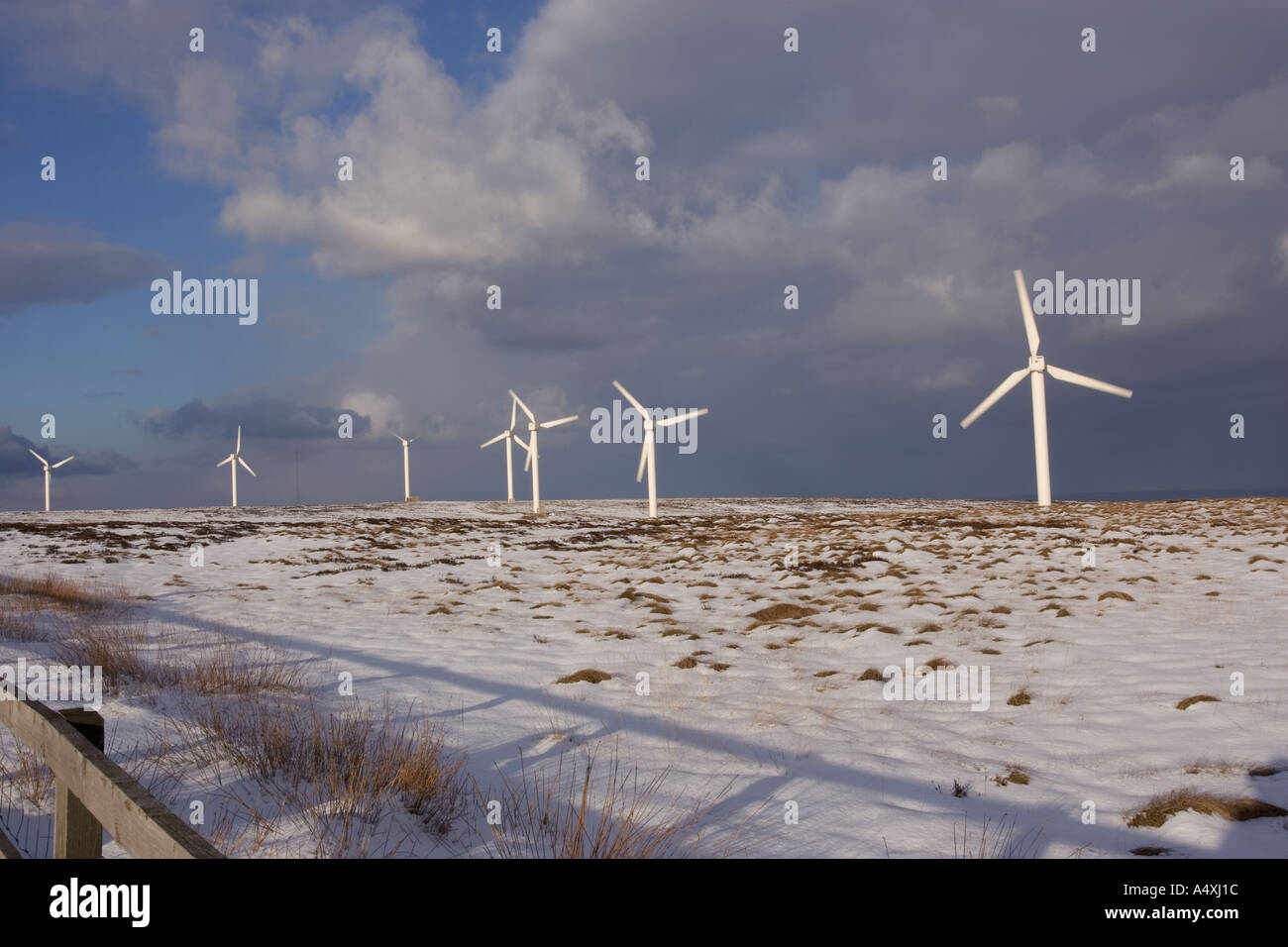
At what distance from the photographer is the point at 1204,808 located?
5871mm

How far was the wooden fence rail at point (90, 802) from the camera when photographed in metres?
2.62

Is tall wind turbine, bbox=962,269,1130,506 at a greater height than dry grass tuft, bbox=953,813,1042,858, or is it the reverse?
tall wind turbine, bbox=962,269,1130,506

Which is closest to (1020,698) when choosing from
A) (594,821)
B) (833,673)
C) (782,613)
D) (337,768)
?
(833,673)

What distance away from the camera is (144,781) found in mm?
5988

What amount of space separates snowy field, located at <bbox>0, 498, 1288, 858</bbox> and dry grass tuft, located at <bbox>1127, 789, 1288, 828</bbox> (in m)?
0.09

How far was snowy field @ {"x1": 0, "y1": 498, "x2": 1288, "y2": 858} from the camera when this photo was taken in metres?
6.18

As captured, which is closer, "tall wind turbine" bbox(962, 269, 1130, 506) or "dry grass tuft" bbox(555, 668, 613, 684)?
"dry grass tuft" bbox(555, 668, 613, 684)

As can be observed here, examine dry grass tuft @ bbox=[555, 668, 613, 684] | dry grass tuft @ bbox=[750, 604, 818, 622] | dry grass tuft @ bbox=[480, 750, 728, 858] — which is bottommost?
dry grass tuft @ bbox=[555, 668, 613, 684]

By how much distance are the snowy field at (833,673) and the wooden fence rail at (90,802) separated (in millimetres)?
1618

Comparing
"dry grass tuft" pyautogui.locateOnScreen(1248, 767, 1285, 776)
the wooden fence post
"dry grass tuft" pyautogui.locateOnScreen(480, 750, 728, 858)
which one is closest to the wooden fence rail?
the wooden fence post

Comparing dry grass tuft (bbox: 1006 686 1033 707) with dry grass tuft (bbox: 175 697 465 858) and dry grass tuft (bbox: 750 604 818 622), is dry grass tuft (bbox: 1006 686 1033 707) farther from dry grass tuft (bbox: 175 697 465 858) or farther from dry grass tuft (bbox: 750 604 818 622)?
dry grass tuft (bbox: 175 697 465 858)
